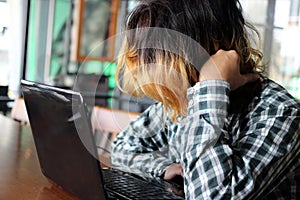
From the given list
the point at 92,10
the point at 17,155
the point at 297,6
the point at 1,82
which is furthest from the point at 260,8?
the point at 17,155

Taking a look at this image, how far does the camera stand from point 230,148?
2.66 feet

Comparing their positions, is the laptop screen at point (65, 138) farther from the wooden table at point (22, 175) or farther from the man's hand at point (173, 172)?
the man's hand at point (173, 172)

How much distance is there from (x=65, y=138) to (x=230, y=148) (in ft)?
1.02

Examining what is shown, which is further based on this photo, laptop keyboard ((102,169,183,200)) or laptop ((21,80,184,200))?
laptop keyboard ((102,169,183,200))

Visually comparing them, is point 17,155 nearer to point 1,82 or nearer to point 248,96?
point 248,96

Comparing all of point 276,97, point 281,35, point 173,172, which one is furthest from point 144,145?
Result: point 281,35

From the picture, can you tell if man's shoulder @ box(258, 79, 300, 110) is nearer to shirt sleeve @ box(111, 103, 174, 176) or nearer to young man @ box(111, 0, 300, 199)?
young man @ box(111, 0, 300, 199)

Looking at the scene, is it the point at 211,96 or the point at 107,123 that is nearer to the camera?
the point at 211,96

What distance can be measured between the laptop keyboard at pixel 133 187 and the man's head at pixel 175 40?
7.6 inches

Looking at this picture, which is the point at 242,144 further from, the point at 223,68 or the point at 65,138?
the point at 65,138

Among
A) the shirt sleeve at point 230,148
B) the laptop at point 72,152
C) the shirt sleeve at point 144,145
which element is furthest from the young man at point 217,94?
the shirt sleeve at point 144,145

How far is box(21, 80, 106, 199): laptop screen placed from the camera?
0.67 m

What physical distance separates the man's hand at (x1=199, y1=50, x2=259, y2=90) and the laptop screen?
0.30 metres

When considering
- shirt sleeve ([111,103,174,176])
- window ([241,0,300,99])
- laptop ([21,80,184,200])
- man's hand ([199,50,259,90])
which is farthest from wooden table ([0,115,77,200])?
window ([241,0,300,99])
